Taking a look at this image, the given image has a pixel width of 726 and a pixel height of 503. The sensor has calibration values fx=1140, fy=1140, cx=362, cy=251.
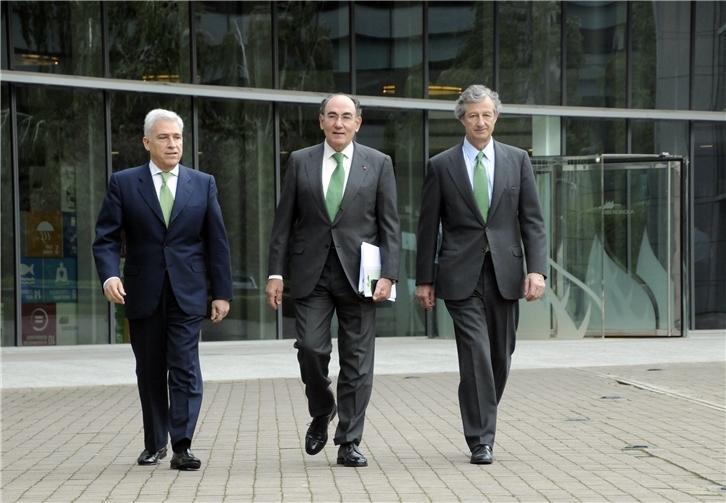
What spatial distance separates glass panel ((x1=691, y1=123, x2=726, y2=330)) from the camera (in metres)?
17.3

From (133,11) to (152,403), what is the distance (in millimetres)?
10054

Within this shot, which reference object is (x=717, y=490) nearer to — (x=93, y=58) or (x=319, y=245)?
(x=319, y=245)

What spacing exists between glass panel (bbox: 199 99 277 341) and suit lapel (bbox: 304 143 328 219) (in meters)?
9.43

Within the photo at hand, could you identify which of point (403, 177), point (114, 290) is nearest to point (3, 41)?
point (403, 177)

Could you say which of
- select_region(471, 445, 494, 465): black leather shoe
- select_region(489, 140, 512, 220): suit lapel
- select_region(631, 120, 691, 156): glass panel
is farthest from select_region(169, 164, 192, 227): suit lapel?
select_region(631, 120, 691, 156): glass panel

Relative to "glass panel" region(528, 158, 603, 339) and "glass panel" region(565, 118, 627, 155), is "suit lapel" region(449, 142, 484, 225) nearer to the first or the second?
"glass panel" region(528, 158, 603, 339)

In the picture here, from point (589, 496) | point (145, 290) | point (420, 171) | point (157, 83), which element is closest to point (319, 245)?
point (145, 290)

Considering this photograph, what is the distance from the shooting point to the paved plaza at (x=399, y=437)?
5.25 metres

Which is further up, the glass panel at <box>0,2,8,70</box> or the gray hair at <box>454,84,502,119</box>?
the glass panel at <box>0,2,8,70</box>

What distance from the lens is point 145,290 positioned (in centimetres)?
603

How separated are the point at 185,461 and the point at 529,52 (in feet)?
39.9

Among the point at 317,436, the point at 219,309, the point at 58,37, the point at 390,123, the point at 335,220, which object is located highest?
the point at 58,37

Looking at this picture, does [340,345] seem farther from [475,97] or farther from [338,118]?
[475,97]

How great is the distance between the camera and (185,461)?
5844 mm
